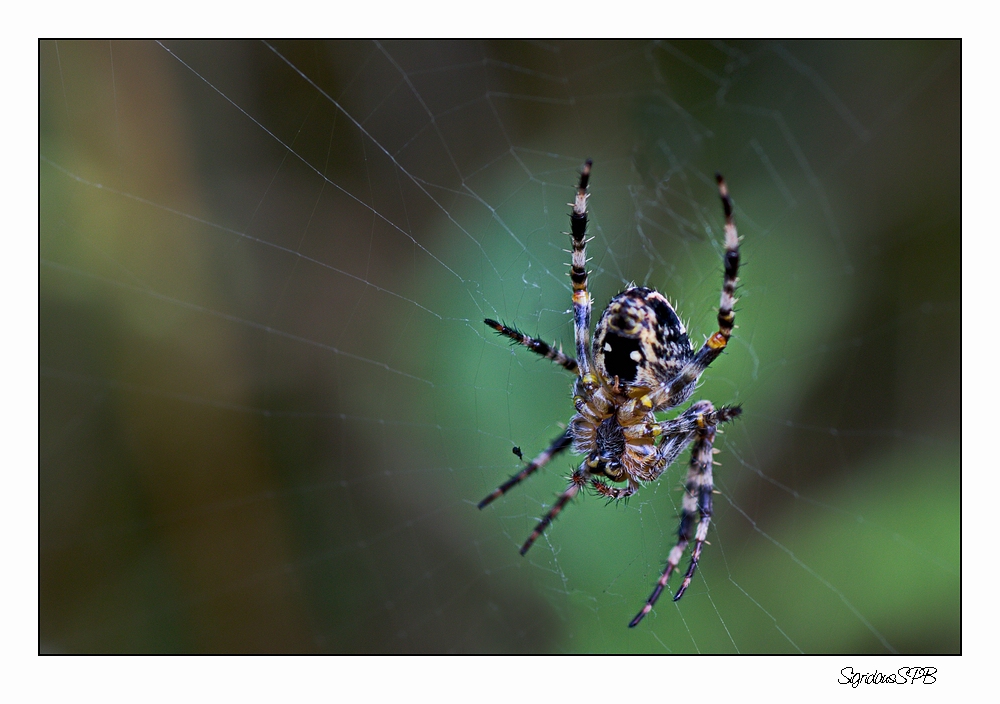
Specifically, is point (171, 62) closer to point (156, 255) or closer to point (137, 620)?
point (156, 255)

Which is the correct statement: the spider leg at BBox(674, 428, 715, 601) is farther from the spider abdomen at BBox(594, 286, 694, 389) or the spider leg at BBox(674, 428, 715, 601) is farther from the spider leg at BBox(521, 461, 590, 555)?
the spider leg at BBox(521, 461, 590, 555)

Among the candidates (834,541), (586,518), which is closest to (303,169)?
(586,518)

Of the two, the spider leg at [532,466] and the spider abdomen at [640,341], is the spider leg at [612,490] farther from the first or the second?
the spider abdomen at [640,341]

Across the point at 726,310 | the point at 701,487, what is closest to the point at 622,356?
the point at 726,310

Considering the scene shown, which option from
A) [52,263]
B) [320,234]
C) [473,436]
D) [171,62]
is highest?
[171,62]

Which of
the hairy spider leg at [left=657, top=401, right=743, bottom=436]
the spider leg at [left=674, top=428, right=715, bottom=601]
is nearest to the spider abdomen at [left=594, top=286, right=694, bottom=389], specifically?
the hairy spider leg at [left=657, top=401, right=743, bottom=436]

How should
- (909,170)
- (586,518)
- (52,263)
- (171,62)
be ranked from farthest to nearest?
(909,170)
(586,518)
(171,62)
(52,263)

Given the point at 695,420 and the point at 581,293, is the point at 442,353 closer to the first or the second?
the point at 581,293

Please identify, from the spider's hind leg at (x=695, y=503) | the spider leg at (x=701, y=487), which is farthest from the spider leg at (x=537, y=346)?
the spider leg at (x=701, y=487)
